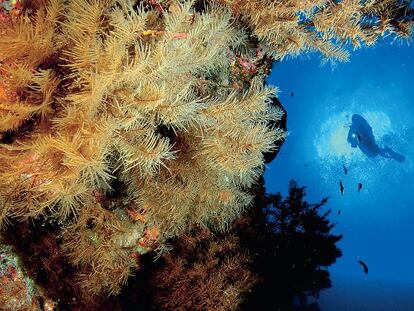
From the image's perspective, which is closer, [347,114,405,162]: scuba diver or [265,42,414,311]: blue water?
[265,42,414,311]: blue water

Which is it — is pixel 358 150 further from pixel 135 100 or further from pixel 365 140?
pixel 135 100

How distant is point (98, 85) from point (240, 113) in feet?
4.52

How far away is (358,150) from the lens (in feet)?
137

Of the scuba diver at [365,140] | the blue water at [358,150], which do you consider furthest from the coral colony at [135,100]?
the scuba diver at [365,140]

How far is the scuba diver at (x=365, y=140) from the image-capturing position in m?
31.9

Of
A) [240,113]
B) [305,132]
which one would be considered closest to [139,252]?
[240,113]

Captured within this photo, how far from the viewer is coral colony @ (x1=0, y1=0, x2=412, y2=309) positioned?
99.1 inches

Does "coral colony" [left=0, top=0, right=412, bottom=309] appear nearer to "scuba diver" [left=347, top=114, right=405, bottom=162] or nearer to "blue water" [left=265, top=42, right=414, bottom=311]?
"blue water" [left=265, top=42, right=414, bottom=311]

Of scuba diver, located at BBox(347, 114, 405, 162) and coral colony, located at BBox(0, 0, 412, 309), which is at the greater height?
scuba diver, located at BBox(347, 114, 405, 162)

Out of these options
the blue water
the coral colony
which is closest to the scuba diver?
the blue water

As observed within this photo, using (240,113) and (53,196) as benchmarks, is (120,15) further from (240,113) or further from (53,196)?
(53,196)

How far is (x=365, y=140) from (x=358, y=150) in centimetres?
889

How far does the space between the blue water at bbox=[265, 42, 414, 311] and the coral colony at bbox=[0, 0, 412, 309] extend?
18.1 meters

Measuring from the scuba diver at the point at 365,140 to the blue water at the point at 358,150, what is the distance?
69cm
